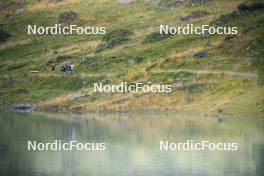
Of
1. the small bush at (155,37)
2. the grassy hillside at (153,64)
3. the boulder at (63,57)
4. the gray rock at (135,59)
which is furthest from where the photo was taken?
the small bush at (155,37)

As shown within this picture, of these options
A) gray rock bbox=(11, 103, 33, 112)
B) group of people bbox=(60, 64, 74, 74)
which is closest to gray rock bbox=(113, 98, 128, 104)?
gray rock bbox=(11, 103, 33, 112)

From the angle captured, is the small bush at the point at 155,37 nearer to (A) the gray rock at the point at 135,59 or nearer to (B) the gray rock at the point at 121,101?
(A) the gray rock at the point at 135,59

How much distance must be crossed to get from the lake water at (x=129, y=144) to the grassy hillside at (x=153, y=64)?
6173mm

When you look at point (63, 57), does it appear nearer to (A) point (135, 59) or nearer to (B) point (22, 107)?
(A) point (135, 59)

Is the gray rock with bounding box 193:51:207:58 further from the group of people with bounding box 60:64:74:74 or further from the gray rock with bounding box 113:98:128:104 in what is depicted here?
the group of people with bounding box 60:64:74:74

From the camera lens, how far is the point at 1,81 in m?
160

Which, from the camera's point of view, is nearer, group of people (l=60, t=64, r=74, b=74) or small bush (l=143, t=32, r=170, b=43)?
group of people (l=60, t=64, r=74, b=74)

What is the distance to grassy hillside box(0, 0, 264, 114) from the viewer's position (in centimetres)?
13188

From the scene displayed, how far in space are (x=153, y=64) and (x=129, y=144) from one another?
56193 mm

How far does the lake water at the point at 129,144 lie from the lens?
80.2 m

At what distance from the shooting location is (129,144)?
96.2 m

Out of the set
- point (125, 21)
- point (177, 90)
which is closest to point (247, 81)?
point (177, 90)

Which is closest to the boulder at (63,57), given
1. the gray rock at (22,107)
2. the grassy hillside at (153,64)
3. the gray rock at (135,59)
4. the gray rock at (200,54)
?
the grassy hillside at (153,64)

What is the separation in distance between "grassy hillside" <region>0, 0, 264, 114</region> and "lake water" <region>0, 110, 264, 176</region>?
20.3ft
